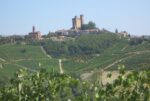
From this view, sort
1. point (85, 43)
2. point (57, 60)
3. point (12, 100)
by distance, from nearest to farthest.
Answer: point (12, 100) < point (57, 60) < point (85, 43)

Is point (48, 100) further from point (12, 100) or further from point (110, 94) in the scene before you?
point (110, 94)

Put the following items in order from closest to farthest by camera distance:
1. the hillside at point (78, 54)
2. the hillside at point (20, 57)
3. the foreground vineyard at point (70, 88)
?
the foreground vineyard at point (70, 88) → the hillside at point (78, 54) → the hillside at point (20, 57)

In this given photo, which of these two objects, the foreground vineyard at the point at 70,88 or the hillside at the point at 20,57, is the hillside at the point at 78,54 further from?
the foreground vineyard at the point at 70,88

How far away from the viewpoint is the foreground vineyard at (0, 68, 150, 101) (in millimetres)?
9578

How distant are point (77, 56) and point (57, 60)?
605 inches

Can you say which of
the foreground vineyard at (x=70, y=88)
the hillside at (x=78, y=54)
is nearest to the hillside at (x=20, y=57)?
the hillside at (x=78, y=54)

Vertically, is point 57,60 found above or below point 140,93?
below

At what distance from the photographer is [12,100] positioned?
1123 centimetres

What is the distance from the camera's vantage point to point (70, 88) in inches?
413

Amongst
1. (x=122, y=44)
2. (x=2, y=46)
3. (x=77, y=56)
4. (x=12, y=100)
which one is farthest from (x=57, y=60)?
(x=12, y=100)

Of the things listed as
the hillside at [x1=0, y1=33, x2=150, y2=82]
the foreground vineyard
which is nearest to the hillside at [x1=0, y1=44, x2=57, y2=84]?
the hillside at [x1=0, y1=33, x2=150, y2=82]

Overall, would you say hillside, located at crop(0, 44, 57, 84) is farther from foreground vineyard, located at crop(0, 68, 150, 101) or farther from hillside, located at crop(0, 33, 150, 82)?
foreground vineyard, located at crop(0, 68, 150, 101)

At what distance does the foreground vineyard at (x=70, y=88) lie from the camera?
31.4 ft

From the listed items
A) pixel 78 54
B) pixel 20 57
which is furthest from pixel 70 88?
pixel 78 54
